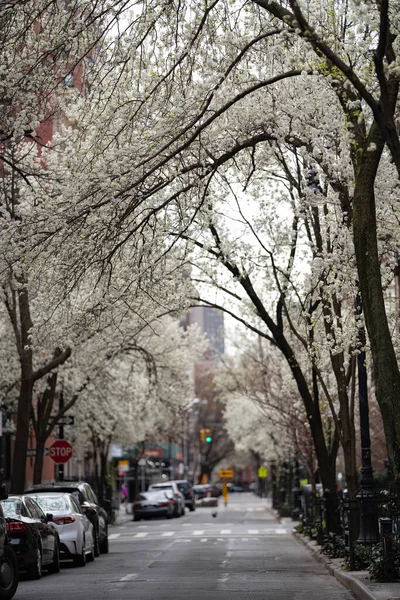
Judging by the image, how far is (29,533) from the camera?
18047 millimetres

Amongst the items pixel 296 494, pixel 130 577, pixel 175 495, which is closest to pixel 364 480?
pixel 130 577

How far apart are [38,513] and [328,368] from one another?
53.1 feet

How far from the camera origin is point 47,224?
14.4m

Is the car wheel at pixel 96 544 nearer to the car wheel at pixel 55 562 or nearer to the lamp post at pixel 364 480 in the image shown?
the car wheel at pixel 55 562

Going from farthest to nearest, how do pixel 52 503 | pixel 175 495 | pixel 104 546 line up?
pixel 175 495 → pixel 104 546 → pixel 52 503

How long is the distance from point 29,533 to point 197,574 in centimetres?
343

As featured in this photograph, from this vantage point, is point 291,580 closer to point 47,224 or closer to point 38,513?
point 38,513

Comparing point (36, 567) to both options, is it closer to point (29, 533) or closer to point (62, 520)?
point (29, 533)

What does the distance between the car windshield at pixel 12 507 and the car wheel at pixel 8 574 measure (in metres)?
2.68

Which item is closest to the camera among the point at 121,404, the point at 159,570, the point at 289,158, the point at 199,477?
the point at 159,570

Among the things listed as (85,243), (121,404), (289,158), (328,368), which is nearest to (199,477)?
(121,404)

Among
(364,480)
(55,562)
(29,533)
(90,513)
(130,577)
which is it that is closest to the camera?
(29,533)

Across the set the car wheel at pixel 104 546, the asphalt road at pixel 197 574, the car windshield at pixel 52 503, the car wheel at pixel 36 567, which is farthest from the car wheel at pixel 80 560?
the car wheel at pixel 104 546

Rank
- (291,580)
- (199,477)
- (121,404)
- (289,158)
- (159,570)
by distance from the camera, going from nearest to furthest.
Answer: (291,580) → (159,570) → (289,158) → (121,404) → (199,477)
